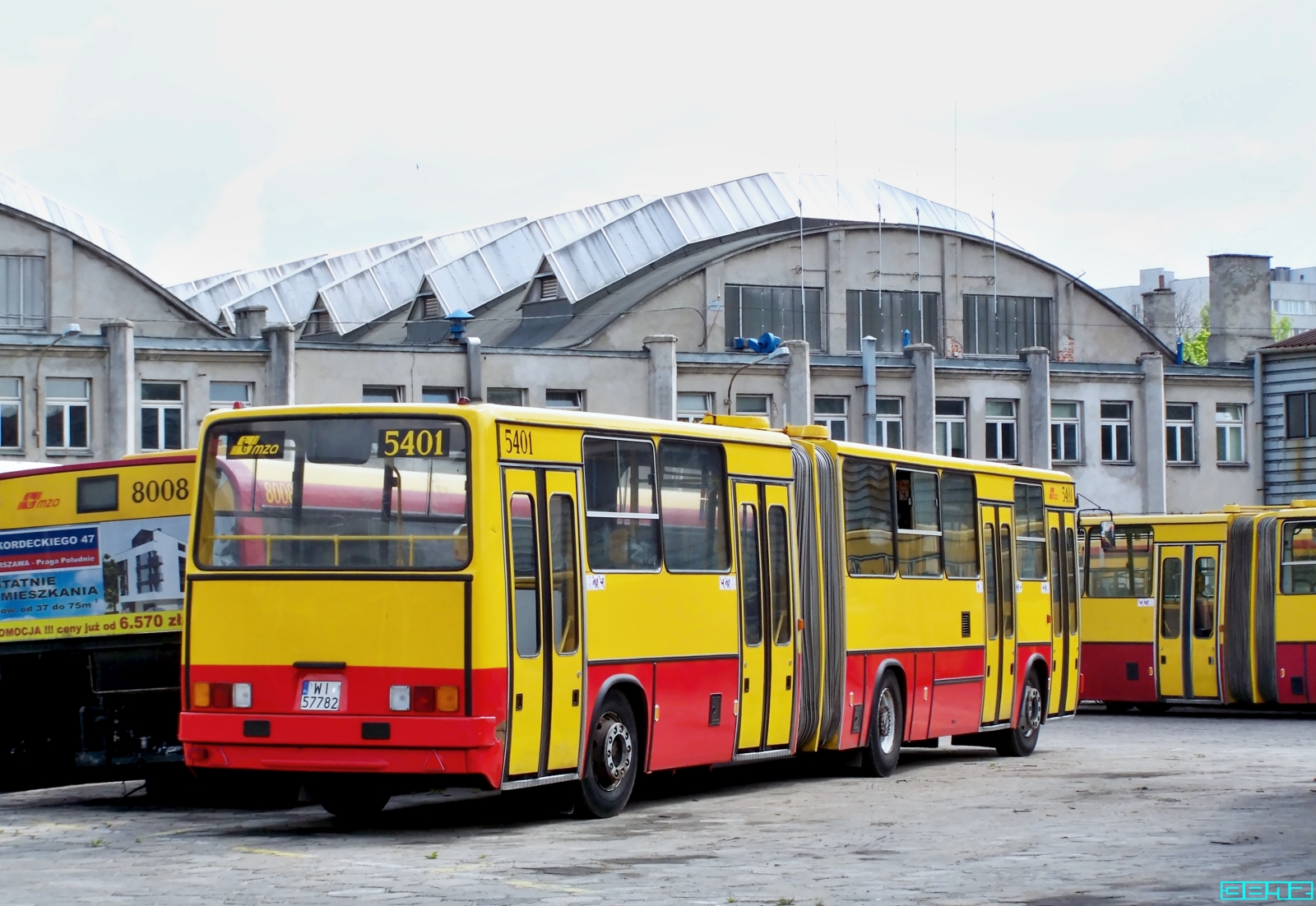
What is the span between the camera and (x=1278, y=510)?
101ft

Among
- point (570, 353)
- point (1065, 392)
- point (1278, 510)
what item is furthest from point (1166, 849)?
point (1065, 392)

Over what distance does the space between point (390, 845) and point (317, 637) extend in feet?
4.88

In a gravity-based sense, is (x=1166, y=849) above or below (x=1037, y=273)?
below

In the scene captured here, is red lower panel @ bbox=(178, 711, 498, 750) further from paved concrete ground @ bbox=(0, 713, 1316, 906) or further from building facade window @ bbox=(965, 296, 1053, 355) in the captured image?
building facade window @ bbox=(965, 296, 1053, 355)

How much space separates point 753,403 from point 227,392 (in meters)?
15.0

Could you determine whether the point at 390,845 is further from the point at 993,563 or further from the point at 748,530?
the point at 993,563

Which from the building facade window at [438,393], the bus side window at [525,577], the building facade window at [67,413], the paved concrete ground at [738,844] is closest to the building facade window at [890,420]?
the building facade window at [438,393]

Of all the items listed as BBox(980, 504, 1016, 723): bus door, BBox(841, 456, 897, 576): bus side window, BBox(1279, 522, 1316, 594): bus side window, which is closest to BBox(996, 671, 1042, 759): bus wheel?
BBox(980, 504, 1016, 723): bus door

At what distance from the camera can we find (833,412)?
61094 mm

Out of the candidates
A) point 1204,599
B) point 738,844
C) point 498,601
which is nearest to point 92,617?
point 498,601

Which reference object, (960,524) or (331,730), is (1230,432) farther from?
(331,730)

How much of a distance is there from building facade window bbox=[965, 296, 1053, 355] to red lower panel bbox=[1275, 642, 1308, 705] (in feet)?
128

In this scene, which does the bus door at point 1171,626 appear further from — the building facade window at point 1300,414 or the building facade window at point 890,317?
the building facade window at point 1300,414

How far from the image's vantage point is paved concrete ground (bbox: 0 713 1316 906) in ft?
35.8
